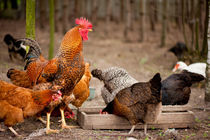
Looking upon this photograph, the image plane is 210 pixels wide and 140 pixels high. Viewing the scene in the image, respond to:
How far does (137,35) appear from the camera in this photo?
16.9m

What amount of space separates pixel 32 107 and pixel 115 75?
81.9 inches

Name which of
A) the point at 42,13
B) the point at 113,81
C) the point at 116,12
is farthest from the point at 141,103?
the point at 116,12

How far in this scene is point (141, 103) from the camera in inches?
187

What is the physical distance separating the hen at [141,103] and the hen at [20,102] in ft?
3.73

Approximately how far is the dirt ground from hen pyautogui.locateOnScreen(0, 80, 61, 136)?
34cm

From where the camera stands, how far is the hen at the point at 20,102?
436 centimetres

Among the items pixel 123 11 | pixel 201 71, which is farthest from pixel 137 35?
pixel 201 71

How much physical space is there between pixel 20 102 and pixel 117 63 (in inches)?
275

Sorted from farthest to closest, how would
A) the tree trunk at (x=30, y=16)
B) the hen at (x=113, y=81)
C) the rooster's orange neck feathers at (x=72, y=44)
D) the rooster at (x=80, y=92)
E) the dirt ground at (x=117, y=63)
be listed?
the tree trunk at (x=30, y=16)
the rooster at (x=80, y=92)
the hen at (x=113, y=81)
the rooster's orange neck feathers at (x=72, y=44)
the dirt ground at (x=117, y=63)

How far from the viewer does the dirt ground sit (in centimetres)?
467

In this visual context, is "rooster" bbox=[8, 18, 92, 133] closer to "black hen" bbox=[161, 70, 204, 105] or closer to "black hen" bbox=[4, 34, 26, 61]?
"black hen" bbox=[161, 70, 204, 105]

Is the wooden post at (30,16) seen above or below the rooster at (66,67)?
above

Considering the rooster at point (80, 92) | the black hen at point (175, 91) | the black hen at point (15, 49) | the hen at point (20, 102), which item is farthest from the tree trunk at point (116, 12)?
the hen at point (20, 102)

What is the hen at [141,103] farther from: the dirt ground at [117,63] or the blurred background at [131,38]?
the blurred background at [131,38]
